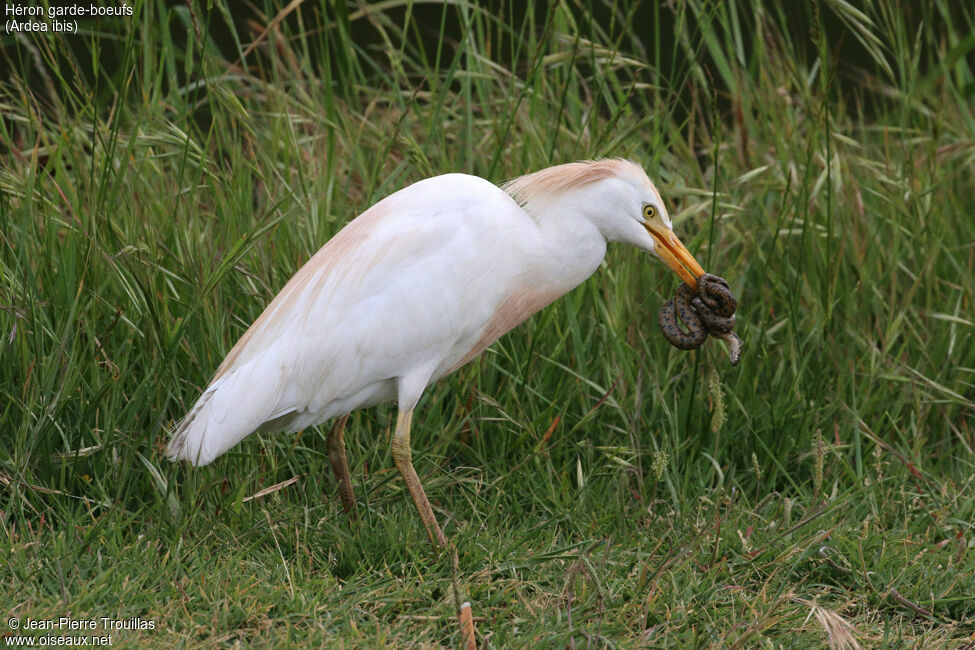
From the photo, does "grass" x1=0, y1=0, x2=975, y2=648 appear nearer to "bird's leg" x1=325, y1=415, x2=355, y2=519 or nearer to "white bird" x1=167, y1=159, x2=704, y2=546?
"bird's leg" x1=325, y1=415, x2=355, y2=519

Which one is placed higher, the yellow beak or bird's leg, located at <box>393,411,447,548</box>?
the yellow beak

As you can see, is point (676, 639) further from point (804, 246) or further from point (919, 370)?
point (919, 370)

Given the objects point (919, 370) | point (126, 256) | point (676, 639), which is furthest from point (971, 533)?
point (126, 256)

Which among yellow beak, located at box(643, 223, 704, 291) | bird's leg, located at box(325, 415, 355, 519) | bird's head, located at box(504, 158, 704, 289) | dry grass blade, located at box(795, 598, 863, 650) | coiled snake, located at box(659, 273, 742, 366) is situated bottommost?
dry grass blade, located at box(795, 598, 863, 650)

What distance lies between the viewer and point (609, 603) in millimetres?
3031

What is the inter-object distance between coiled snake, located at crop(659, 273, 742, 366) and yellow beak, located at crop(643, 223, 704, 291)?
0.03 m

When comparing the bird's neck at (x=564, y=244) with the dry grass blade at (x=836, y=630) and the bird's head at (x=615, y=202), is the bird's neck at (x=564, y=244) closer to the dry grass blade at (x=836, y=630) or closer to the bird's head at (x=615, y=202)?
the bird's head at (x=615, y=202)

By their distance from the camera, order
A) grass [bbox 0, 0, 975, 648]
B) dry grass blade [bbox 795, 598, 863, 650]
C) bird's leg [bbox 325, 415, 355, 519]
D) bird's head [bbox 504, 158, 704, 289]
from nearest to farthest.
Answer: dry grass blade [bbox 795, 598, 863, 650] < grass [bbox 0, 0, 975, 648] < bird's head [bbox 504, 158, 704, 289] < bird's leg [bbox 325, 415, 355, 519]

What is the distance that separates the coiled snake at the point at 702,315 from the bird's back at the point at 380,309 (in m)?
0.49

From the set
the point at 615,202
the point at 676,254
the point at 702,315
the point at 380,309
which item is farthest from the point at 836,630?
the point at 380,309

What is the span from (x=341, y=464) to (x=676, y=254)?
1.18 metres

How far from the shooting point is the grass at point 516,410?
→ 3.00 metres

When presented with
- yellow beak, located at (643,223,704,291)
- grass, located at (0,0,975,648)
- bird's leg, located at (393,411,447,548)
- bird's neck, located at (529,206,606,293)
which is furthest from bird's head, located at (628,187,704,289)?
bird's leg, located at (393,411,447,548)

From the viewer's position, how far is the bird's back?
10.3 feet
